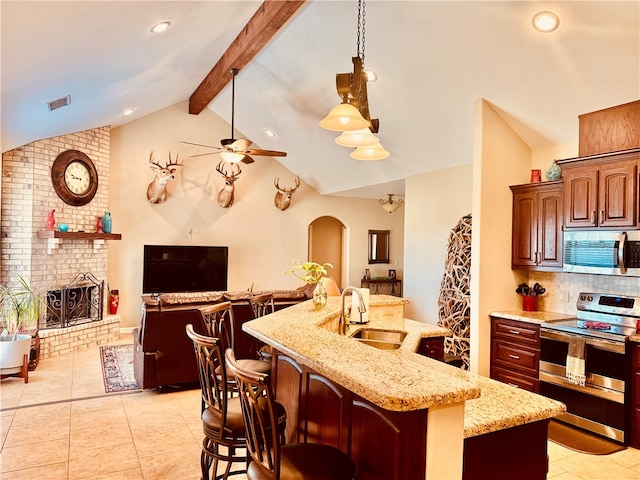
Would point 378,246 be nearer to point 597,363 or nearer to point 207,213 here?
point 207,213

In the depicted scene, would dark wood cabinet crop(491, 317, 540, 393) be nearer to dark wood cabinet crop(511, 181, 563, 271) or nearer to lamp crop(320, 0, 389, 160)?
dark wood cabinet crop(511, 181, 563, 271)

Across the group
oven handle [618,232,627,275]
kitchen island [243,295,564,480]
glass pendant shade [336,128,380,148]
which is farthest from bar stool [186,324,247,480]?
oven handle [618,232,627,275]

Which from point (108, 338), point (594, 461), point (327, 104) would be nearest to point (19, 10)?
point (327, 104)

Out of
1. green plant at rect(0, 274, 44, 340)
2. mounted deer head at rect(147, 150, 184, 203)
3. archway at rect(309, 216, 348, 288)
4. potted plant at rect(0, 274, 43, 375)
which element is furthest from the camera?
archway at rect(309, 216, 348, 288)

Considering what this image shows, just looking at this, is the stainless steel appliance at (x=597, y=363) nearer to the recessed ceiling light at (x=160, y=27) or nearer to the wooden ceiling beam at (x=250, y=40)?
the wooden ceiling beam at (x=250, y=40)

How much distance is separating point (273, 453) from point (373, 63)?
14.7 feet

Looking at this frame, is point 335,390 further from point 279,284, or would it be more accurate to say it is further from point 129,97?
point 279,284

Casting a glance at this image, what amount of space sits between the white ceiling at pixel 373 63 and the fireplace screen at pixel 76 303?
7.29ft

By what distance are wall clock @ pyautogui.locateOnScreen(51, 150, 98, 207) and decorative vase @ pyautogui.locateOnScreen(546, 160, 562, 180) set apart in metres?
6.66

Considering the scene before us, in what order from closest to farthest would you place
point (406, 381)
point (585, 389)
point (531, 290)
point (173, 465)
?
1. point (406, 381)
2. point (173, 465)
3. point (585, 389)
4. point (531, 290)

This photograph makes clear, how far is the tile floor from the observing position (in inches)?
123

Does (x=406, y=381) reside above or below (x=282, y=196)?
below

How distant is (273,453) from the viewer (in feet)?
5.29

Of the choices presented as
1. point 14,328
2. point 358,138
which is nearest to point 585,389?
point 358,138
